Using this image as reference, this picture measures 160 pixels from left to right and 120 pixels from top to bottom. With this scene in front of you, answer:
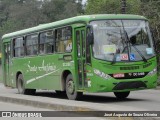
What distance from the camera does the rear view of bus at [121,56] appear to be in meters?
15.4

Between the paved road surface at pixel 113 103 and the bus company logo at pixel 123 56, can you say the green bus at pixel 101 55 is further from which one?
the paved road surface at pixel 113 103

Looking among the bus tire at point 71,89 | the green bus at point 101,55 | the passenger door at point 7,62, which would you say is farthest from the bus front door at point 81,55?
the passenger door at point 7,62

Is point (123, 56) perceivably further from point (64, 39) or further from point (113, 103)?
point (64, 39)

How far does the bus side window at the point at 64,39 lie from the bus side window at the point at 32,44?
8.15ft

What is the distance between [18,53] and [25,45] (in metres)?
1.08

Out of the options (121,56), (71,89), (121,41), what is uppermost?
(121,41)

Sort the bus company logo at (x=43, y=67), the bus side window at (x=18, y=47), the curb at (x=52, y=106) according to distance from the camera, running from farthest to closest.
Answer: the bus side window at (x=18, y=47) < the bus company logo at (x=43, y=67) < the curb at (x=52, y=106)

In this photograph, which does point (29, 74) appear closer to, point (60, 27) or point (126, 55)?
point (60, 27)

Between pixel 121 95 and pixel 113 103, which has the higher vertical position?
pixel 121 95

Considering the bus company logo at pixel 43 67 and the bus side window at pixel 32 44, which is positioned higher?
the bus side window at pixel 32 44

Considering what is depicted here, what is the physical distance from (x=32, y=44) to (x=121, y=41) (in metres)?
6.11

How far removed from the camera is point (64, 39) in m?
17.7

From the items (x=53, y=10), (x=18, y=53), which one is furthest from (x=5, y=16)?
(x=18, y=53)

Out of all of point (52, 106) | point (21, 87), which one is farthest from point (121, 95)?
point (21, 87)
